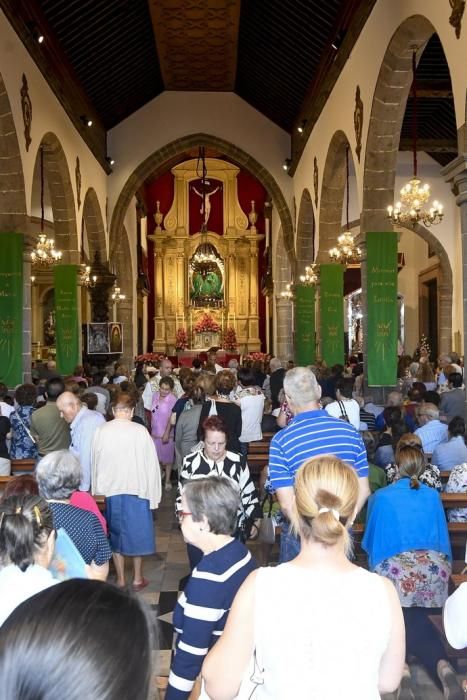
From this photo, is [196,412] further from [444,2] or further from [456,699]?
[444,2]

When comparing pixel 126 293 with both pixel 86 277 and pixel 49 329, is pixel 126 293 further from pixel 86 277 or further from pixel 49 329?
pixel 86 277

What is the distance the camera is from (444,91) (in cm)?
1377

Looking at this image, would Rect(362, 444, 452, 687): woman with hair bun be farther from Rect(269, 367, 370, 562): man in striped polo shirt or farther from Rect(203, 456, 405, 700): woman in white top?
Rect(203, 456, 405, 700): woman in white top

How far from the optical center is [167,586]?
5.73m

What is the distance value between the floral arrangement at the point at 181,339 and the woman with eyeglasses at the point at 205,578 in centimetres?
2661

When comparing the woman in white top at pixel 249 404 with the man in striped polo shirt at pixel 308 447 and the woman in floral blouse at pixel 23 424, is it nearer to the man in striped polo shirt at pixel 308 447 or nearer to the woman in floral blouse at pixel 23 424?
the woman in floral blouse at pixel 23 424

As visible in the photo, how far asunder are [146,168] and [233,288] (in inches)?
403

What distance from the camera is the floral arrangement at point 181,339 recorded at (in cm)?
2962

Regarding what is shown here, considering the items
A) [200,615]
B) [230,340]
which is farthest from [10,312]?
[230,340]

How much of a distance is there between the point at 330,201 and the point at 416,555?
12913 millimetres

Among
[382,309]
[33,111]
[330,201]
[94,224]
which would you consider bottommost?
[382,309]

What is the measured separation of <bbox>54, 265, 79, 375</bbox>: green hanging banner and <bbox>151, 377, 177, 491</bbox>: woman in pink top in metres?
6.69

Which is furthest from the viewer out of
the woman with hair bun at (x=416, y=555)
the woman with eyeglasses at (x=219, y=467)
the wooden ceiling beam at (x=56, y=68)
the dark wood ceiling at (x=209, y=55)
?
the dark wood ceiling at (x=209, y=55)

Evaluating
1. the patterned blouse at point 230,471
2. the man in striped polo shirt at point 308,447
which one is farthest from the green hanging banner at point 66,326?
the man in striped polo shirt at point 308,447
